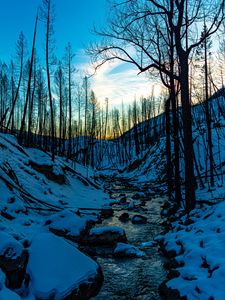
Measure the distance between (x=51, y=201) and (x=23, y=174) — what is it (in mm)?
1824

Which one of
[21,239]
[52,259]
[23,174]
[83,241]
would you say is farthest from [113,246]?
[23,174]

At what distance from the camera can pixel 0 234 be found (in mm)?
5055

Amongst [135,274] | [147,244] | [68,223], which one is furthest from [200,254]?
[68,223]

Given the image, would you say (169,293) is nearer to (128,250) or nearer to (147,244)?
(128,250)

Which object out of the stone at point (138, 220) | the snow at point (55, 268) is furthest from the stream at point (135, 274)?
the stone at point (138, 220)

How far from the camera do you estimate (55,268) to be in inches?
196

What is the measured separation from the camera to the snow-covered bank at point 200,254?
14.3 ft

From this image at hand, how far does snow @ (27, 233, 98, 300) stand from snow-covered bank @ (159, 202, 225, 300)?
57.7 inches

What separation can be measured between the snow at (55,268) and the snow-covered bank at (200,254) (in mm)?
1465

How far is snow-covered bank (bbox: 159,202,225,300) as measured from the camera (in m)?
4.36

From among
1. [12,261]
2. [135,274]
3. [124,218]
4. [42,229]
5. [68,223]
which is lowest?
[135,274]

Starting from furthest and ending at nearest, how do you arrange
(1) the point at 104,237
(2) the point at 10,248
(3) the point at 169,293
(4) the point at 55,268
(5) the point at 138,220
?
(5) the point at 138,220 → (1) the point at 104,237 → (4) the point at 55,268 → (2) the point at 10,248 → (3) the point at 169,293

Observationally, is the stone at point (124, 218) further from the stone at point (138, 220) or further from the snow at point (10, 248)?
the snow at point (10, 248)

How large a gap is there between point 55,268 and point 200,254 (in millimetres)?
2647
